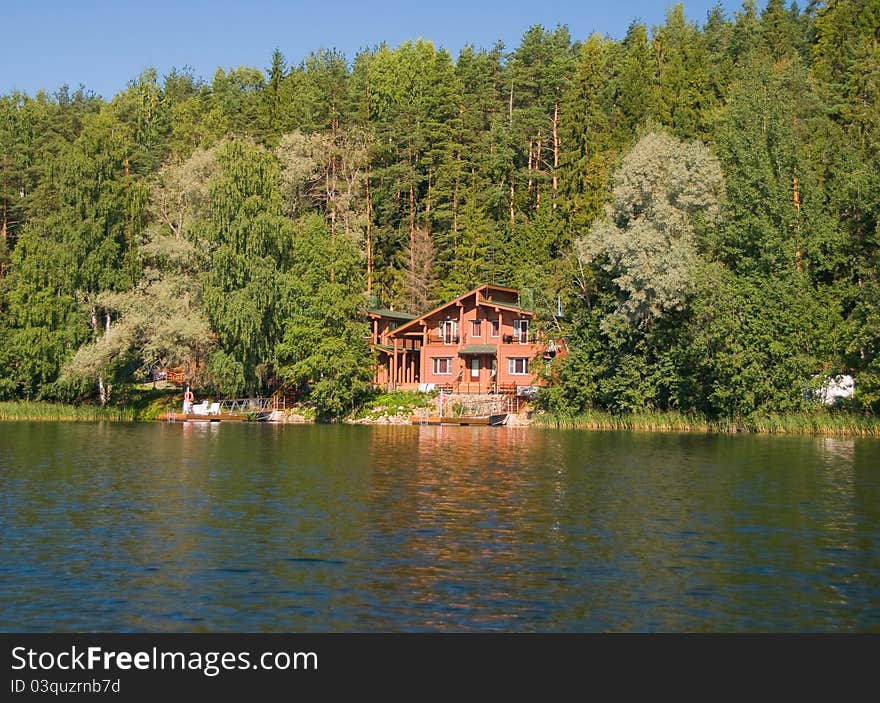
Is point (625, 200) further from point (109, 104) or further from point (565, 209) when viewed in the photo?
point (109, 104)

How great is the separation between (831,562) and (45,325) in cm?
6851

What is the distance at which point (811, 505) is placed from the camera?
30.8 metres

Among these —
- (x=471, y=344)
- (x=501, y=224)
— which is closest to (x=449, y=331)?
(x=471, y=344)

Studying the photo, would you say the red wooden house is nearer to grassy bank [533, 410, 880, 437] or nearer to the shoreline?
the shoreline

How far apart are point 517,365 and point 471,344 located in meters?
4.31

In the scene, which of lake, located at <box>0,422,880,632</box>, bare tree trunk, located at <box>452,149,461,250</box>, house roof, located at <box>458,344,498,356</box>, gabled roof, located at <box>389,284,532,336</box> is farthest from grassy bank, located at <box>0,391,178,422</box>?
lake, located at <box>0,422,880,632</box>

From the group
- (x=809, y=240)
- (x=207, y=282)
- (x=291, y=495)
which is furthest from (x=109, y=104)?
(x=291, y=495)

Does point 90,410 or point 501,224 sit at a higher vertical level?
point 501,224

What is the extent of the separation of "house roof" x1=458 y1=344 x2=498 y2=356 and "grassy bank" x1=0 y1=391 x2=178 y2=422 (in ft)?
77.2

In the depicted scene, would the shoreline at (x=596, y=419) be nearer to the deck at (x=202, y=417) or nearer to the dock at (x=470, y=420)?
the dock at (x=470, y=420)

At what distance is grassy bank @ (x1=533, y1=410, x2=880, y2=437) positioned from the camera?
59719mm

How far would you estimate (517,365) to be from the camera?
279ft

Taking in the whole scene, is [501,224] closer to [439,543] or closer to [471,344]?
[471,344]

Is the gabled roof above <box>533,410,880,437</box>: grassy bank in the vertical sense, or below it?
above
